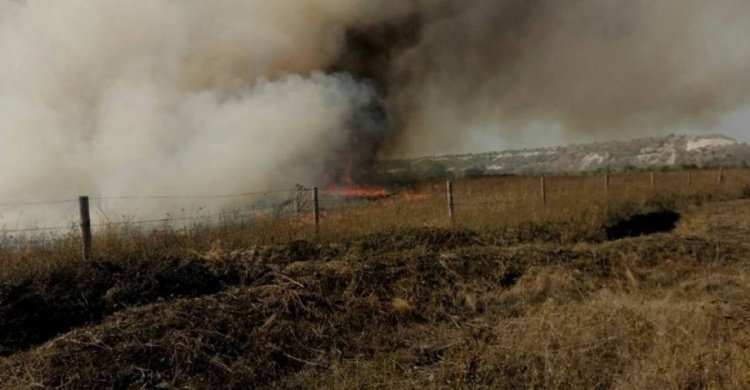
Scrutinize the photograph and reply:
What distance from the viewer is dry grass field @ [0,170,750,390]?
5.10 m

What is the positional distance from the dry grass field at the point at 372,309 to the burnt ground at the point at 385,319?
0.02 metres

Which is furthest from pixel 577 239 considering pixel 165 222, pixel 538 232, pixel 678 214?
pixel 165 222

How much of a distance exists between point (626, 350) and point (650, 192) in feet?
54.3

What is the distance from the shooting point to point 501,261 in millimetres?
9664

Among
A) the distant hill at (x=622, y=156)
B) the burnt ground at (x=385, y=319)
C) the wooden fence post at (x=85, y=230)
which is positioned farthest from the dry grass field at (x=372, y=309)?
the distant hill at (x=622, y=156)

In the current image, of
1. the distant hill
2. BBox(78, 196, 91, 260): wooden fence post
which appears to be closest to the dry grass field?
BBox(78, 196, 91, 260): wooden fence post

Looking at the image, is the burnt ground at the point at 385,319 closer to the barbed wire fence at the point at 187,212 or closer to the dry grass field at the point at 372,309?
the dry grass field at the point at 372,309

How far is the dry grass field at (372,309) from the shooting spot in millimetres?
5098

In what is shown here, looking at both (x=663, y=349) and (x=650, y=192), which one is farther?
(x=650, y=192)

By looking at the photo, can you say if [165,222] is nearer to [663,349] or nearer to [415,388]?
[415,388]

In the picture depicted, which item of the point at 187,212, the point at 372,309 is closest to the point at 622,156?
the point at 187,212

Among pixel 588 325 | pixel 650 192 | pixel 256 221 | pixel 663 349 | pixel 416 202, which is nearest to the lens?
pixel 663 349

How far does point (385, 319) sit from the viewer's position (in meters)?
7.21

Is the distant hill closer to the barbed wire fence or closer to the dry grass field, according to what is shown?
the barbed wire fence
